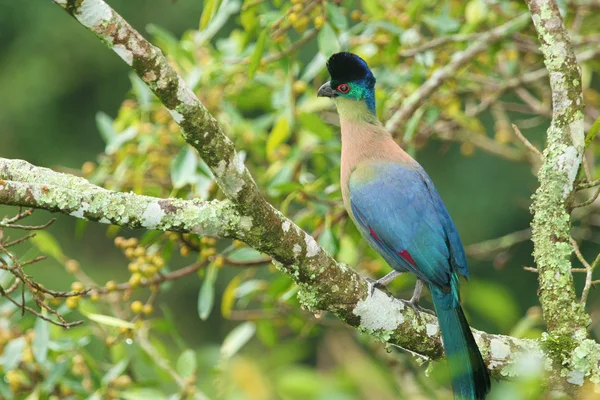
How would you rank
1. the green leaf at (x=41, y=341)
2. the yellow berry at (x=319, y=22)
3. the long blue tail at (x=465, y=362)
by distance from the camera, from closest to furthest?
the long blue tail at (x=465, y=362), the green leaf at (x=41, y=341), the yellow berry at (x=319, y=22)

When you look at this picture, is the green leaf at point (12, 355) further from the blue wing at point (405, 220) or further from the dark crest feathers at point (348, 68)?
the dark crest feathers at point (348, 68)

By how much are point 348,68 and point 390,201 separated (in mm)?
682

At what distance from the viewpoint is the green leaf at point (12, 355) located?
3.09 m

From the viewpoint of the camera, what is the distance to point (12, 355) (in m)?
3.11

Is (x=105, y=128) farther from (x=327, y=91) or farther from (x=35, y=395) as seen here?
(x=35, y=395)

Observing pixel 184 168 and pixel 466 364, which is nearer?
pixel 466 364

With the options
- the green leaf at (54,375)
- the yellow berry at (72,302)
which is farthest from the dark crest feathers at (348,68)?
the green leaf at (54,375)

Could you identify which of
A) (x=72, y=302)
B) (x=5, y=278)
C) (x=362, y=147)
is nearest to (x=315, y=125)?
(x=362, y=147)

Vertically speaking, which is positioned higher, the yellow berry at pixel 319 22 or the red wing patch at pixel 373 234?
the yellow berry at pixel 319 22

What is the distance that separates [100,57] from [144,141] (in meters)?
8.28

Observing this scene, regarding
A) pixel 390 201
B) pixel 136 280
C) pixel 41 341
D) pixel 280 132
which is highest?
pixel 280 132

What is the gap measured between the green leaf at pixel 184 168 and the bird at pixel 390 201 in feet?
2.14

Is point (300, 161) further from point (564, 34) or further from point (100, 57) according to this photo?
point (100, 57)

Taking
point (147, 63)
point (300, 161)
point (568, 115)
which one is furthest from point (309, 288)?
point (300, 161)
